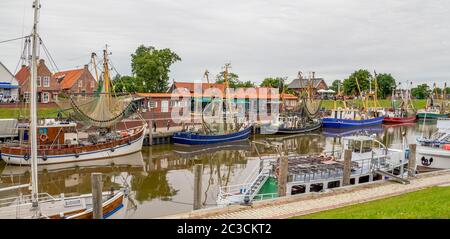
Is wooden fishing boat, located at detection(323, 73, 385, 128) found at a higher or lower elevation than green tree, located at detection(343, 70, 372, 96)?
lower

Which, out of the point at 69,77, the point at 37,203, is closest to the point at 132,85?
the point at 69,77

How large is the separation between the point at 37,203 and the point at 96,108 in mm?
23797

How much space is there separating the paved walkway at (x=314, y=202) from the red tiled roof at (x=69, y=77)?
2288 inches

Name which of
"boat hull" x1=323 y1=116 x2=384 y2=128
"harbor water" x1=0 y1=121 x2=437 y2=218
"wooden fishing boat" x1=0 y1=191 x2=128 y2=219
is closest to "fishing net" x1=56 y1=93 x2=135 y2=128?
"harbor water" x1=0 y1=121 x2=437 y2=218

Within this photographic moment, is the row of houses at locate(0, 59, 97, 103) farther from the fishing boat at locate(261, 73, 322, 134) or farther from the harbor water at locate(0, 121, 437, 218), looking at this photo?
the fishing boat at locate(261, 73, 322, 134)

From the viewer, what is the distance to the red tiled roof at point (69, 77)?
66.6m

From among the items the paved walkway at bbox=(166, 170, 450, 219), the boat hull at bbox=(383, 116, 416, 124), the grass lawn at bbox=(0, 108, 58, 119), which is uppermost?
the grass lawn at bbox=(0, 108, 58, 119)

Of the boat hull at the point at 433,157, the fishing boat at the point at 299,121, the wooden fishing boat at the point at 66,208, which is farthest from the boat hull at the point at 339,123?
the wooden fishing boat at the point at 66,208

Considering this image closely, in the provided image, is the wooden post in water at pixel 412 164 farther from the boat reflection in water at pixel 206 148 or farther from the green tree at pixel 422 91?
the green tree at pixel 422 91

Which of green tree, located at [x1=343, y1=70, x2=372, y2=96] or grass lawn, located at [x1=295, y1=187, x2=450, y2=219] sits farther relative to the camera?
green tree, located at [x1=343, y1=70, x2=372, y2=96]

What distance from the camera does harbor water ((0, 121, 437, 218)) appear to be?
21938mm

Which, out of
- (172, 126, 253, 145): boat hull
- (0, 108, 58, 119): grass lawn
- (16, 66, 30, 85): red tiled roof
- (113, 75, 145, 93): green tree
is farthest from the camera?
(113, 75, 145, 93): green tree
